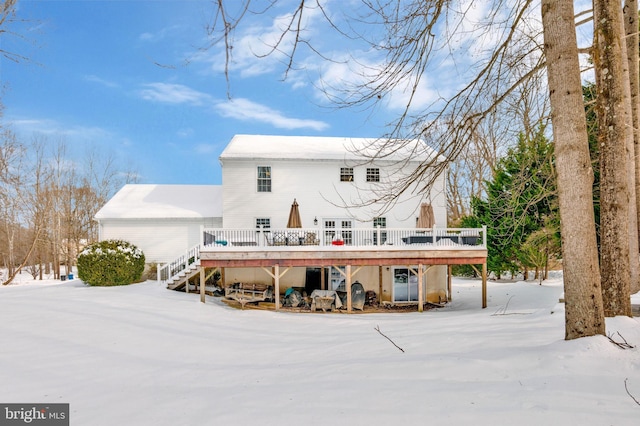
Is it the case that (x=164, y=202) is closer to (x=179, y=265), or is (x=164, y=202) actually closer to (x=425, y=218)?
(x=179, y=265)

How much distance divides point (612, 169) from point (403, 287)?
40.8ft

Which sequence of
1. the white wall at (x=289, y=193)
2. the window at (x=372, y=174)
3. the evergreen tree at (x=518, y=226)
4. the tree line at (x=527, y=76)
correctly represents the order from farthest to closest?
the window at (x=372, y=174) < the white wall at (x=289, y=193) < the evergreen tree at (x=518, y=226) < the tree line at (x=527, y=76)

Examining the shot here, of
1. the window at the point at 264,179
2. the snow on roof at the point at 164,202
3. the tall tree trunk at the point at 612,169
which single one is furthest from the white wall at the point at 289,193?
the tall tree trunk at the point at 612,169

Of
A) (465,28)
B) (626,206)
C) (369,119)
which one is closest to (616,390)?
(626,206)

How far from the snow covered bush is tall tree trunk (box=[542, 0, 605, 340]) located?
17.5m

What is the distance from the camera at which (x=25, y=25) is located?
409 inches

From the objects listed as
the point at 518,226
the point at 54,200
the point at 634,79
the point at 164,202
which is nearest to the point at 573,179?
the point at 634,79

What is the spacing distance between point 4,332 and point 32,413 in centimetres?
474

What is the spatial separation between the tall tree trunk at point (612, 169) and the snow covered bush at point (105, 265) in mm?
17754

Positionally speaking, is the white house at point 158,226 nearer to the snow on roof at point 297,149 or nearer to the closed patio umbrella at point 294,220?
the snow on roof at point 297,149

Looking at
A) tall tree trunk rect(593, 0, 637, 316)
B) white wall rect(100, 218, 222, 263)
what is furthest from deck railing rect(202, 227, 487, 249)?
tall tree trunk rect(593, 0, 637, 316)

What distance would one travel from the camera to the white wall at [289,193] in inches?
736

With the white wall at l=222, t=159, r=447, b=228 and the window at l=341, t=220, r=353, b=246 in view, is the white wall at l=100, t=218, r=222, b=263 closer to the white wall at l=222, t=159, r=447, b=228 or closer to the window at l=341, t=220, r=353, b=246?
the white wall at l=222, t=159, r=447, b=228

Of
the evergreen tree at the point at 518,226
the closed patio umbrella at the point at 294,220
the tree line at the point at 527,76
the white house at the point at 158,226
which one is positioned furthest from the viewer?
the white house at the point at 158,226
